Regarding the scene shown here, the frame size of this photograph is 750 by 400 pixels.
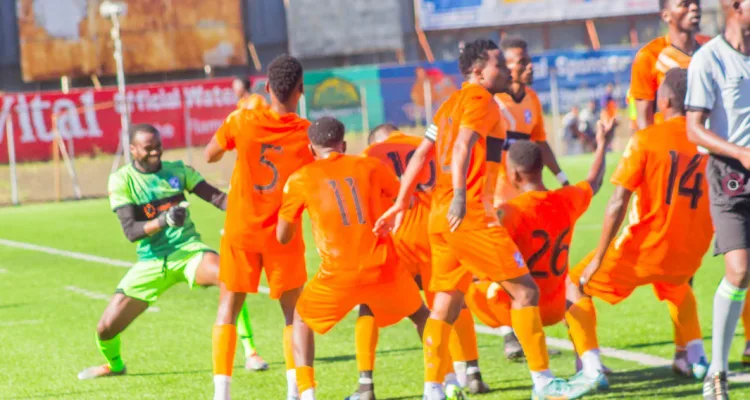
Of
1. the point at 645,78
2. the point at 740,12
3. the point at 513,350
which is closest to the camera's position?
the point at 740,12

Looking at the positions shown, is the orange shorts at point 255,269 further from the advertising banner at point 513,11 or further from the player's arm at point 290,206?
the advertising banner at point 513,11

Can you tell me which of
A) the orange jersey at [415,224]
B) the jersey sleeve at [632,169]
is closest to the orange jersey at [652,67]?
the jersey sleeve at [632,169]

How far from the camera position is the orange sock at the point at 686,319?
720 centimetres

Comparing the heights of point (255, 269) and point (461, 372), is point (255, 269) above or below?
above

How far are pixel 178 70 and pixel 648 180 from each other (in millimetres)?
39946

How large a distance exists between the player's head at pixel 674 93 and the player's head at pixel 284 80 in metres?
2.19

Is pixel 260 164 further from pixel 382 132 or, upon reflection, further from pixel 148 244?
pixel 148 244

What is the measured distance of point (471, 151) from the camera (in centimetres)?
630

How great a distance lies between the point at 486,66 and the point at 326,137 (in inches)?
38.2

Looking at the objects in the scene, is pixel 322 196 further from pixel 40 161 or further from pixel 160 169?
pixel 40 161

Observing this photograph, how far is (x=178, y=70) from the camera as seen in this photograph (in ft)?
149

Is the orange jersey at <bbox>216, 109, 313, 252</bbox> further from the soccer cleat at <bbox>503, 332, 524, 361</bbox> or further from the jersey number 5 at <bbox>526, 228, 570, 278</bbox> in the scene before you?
the soccer cleat at <bbox>503, 332, 524, 361</bbox>

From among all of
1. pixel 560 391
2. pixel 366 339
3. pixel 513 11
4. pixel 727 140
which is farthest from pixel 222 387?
pixel 513 11

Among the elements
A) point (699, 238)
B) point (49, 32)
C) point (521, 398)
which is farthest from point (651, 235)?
point (49, 32)
